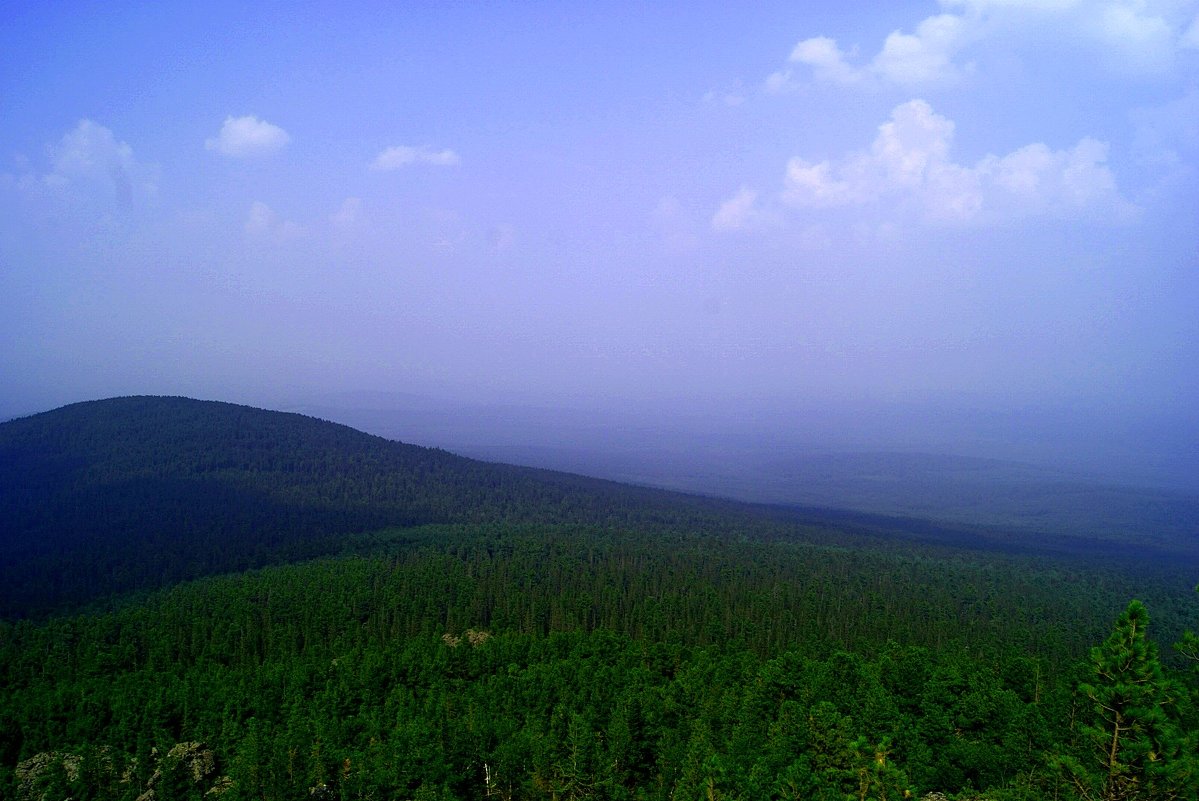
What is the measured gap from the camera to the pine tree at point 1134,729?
991cm

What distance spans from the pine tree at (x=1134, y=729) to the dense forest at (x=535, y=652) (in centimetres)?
5

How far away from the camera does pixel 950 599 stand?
4944 cm

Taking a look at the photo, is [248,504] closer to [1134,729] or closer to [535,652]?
[535,652]

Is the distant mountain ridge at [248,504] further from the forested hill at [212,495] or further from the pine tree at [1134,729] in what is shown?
the pine tree at [1134,729]

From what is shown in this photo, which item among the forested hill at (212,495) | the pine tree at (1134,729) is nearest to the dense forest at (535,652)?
the pine tree at (1134,729)

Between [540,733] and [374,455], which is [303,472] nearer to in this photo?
[374,455]

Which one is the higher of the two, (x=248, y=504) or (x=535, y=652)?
(x=535, y=652)

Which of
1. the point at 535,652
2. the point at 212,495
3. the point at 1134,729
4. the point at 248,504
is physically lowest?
the point at 248,504

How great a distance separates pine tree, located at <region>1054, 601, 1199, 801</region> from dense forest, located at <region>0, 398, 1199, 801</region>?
5cm

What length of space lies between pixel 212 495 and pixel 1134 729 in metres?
86.2

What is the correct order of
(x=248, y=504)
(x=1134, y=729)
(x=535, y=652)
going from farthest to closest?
(x=248, y=504)
(x=535, y=652)
(x=1134, y=729)

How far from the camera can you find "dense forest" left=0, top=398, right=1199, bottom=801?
17.3m

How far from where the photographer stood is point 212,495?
76938 mm

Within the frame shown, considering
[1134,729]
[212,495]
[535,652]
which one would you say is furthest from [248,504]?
[1134,729]
